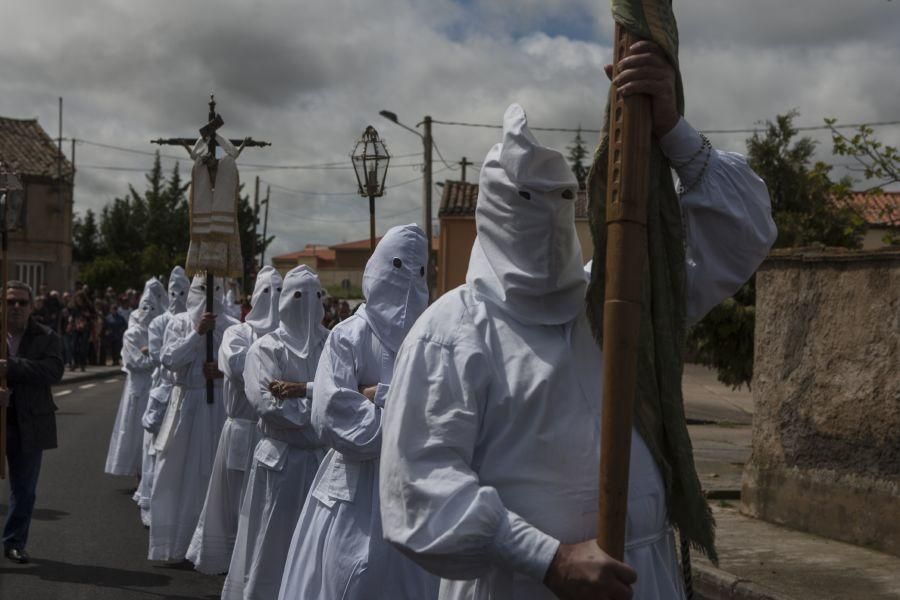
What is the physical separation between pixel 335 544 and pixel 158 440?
5.51 metres

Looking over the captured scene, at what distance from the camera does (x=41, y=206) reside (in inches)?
2228

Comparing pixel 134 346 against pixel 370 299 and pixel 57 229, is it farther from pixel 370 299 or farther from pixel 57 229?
pixel 57 229

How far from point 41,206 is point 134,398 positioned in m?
45.2

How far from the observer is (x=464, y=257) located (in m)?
47.7

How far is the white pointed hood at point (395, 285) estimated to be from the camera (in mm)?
5891

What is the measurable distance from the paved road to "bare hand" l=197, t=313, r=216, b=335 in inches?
70.1

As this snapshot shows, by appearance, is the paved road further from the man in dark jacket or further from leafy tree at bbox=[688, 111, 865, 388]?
leafy tree at bbox=[688, 111, 865, 388]

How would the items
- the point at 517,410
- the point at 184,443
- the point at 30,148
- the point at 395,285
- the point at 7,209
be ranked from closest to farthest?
the point at 517,410 < the point at 395,285 < the point at 7,209 < the point at 184,443 < the point at 30,148

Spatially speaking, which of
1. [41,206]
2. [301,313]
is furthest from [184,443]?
[41,206]

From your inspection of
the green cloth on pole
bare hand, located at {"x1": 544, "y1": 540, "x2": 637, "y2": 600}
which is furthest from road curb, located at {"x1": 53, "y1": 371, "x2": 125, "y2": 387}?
bare hand, located at {"x1": 544, "y1": 540, "x2": 637, "y2": 600}

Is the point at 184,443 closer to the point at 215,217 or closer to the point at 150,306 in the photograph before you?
the point at 215,217

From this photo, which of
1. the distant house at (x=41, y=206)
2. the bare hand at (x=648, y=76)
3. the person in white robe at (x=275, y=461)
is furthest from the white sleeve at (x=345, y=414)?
the distant house at (x=41, y=206)

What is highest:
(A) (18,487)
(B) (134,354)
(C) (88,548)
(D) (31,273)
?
(D) (31,273)

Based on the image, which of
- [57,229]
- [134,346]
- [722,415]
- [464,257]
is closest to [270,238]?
[57,229]
